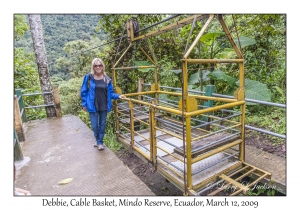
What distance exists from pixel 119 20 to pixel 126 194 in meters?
4.72

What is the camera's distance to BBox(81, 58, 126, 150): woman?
3.49 m

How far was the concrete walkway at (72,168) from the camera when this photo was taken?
8.35 feet

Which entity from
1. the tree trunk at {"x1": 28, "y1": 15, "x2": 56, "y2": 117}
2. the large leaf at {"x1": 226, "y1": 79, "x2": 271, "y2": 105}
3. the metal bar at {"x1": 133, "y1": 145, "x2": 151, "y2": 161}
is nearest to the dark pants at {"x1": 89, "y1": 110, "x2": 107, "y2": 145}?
the metal bar at {"x1": 133, "y1": 145, "x2": 151, "y2": 161}

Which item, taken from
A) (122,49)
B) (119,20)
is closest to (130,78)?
(122,49)

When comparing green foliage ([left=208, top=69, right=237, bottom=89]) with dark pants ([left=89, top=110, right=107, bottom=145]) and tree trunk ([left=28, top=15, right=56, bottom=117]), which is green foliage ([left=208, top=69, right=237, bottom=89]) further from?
tree trunk ([left=28, top=15, right=56, bottom=117])

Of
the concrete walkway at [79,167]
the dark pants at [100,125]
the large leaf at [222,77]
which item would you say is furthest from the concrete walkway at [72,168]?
the large leaf at [222,77]

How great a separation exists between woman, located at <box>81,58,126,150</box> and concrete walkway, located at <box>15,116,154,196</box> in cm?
43

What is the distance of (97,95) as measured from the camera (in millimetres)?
3559

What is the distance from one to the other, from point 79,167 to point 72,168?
10cm

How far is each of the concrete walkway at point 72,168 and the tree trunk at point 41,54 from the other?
1.60 metres

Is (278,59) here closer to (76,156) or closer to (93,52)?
(76,156)

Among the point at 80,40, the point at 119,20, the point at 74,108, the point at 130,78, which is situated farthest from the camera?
the point at 80,40

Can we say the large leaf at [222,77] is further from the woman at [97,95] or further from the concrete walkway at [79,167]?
the woman at [97,95]

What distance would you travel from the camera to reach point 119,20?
18.7 ft
